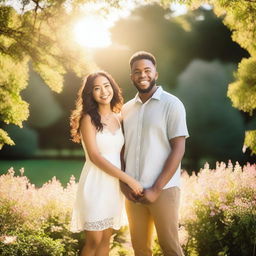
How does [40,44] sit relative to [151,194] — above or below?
above

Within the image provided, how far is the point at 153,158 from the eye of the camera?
3.14 m

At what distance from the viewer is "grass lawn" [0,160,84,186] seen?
37.2 feet

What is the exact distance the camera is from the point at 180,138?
3.09m

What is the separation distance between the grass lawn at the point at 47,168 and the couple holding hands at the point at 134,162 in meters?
7.96

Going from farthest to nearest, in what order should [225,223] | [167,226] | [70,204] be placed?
[70,204], [225,223], [167,226]

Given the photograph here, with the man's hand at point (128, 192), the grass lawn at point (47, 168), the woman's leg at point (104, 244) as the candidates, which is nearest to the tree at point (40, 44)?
the man's hand at point (128, 192)

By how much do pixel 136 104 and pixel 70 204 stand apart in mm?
1885

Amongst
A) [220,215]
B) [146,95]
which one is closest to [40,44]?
[146,95]

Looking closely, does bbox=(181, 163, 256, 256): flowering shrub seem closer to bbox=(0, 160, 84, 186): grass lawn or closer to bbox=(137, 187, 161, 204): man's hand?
bbox=(137, 187, 161, 204): man's hand

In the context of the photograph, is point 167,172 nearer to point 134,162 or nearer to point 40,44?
point 134,162

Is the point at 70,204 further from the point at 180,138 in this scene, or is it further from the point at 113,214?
the point at 180,138

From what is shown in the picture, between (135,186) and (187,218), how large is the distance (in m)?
1.79

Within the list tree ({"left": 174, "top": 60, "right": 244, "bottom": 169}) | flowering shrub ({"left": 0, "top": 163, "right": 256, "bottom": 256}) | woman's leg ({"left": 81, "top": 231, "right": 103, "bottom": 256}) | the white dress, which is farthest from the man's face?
tree ({"left": 174, "top": 60, "right": 244, "bottom": 169})

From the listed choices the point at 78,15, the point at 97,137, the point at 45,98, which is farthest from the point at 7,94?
the point at 45,98
